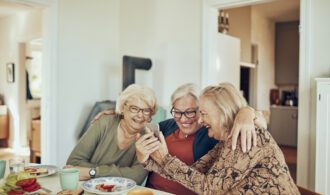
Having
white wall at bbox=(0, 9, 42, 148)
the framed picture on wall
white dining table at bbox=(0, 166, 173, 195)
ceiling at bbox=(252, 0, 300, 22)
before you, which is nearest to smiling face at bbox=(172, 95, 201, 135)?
white dining table at bbox=(0, 166, 173, 195)

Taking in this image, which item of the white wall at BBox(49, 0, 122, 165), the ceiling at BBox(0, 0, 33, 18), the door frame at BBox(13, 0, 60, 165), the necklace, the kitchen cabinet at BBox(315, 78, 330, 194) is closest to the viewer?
the necklace

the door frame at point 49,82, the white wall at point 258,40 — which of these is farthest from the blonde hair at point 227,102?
the white wall at point 258,40

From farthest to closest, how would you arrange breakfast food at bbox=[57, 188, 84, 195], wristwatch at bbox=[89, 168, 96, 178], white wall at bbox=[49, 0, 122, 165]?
white wall at bbox=[49, 0, 122, 165] < wristwatch at bbox=[89, 168, 96, 178] < breakfast food at bbox=[57, 188, 84, 195]

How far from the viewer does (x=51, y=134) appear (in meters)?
Result: 3.52

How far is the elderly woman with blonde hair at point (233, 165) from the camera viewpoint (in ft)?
4.17

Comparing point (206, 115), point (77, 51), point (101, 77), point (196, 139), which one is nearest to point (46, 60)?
point (77, 51)

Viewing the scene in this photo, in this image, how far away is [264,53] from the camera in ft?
21.4

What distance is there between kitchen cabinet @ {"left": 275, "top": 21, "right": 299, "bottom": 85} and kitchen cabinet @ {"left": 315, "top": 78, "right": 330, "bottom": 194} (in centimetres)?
472

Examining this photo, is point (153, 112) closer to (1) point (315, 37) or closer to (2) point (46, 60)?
(1) point (315, 37)

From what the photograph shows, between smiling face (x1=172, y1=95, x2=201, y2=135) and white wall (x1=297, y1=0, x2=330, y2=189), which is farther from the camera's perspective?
white wall (x1=297, y1=0, x2=330, y2=189)

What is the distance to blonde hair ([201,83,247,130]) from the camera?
4.56ft

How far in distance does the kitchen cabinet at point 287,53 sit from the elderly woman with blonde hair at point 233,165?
5.94 meters

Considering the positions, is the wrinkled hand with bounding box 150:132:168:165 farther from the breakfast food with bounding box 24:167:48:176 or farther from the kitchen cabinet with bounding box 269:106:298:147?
the kitchen cabinet with bounding box 269:106:298:147

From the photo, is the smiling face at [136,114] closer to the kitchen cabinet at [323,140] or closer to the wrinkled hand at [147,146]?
the wrinkled hand at [147,146]
